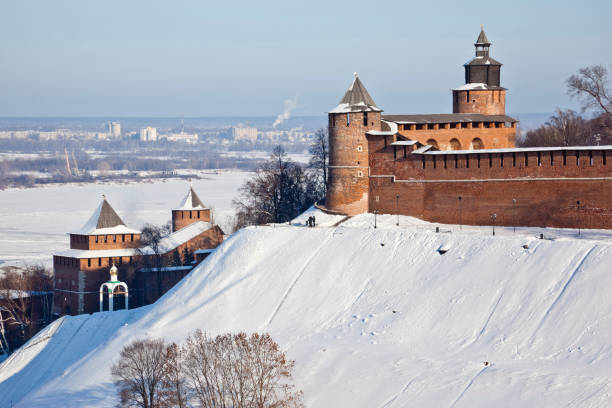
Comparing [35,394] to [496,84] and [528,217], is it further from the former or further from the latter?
[496,84]

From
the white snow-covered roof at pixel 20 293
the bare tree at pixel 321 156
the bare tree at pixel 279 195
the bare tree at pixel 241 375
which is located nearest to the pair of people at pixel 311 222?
the bare tree at pixel 279 195

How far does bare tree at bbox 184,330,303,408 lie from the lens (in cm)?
2483

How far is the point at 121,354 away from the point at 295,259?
25.4 feet

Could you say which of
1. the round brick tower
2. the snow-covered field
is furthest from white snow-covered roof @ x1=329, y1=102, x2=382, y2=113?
the snow-covered field

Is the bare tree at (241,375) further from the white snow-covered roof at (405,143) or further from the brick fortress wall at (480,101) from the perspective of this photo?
the brick fortress wall at (480,101)

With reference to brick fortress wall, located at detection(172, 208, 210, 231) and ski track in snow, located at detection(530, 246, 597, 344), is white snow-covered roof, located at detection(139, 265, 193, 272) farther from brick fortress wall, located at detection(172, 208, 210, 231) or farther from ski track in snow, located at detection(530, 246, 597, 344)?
ski track in snow, located at detection(530, 246, 597, 344)

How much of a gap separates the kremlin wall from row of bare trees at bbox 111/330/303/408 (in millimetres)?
11422

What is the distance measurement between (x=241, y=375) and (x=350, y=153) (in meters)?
14.9

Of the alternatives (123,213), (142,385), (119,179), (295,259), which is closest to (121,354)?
(142,385)

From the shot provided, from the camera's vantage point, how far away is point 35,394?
97.5 ft

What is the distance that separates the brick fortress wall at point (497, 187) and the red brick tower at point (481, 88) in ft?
22.3

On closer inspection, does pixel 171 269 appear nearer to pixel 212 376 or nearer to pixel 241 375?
pixel 212 376

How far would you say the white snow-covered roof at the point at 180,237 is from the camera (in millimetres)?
46344

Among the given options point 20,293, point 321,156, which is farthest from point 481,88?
point 20,293
